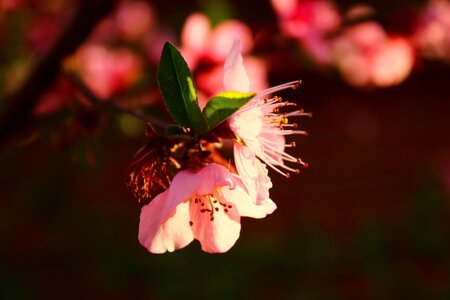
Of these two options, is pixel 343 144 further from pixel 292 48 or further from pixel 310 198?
pixel 292 48

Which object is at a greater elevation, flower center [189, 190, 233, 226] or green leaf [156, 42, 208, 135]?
green leaf [156, 42, 208, 135]

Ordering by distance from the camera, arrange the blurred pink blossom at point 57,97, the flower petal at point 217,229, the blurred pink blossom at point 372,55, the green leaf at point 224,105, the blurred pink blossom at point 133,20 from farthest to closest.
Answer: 1. the blurred pink blossom at point 133,20
2. the blurred pink blossom at point 372,55
3. the blurred pink blossom at point 57,97
4. the flower petal at point 217,229
5. the green leaf at point 224,105

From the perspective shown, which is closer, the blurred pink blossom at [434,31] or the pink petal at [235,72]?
the pink petal at [235,72]

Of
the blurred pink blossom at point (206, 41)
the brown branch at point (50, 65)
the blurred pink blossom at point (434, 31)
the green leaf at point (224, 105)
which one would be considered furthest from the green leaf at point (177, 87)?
the blurred pink blossom at point (434, 31)

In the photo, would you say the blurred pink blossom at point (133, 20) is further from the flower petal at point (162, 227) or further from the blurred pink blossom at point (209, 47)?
the flower petal at point (162, 227)

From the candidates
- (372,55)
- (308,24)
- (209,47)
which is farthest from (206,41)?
(372,55)

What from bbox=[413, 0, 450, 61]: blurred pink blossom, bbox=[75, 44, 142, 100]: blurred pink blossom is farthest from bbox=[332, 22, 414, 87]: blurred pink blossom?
bbox=[75, 44, 142, 100]: blurred pink blossom

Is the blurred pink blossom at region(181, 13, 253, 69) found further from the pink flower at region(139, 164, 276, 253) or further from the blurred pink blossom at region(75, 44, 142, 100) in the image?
the pink flower at region(139, 164, 276, 253)
